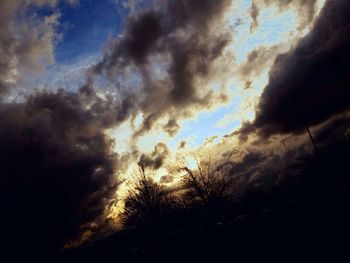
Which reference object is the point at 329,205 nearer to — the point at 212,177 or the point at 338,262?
the point at 338,262

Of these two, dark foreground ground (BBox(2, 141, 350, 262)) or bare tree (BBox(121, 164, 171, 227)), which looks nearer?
dark foreground ground (BBox(2, 141, 350, 262))

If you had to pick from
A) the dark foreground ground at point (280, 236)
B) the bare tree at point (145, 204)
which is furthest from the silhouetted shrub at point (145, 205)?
the dark foreground ground at point (280, 236)

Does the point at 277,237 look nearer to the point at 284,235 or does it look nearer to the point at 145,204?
the point at 284,235

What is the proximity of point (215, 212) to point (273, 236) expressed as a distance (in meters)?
25.8

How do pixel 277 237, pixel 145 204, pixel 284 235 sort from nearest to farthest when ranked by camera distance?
pixel 284 235 < pixel 277 237 < pixel 145 204

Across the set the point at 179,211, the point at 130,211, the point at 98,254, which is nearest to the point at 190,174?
the point at 130,211

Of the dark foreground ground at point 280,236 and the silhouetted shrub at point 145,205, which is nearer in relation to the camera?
the dark foreground ground at point 280,236

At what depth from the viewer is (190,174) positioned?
37156mm

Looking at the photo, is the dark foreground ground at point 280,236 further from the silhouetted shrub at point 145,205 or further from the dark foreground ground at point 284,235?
the silhouetted shrub at point 145,205

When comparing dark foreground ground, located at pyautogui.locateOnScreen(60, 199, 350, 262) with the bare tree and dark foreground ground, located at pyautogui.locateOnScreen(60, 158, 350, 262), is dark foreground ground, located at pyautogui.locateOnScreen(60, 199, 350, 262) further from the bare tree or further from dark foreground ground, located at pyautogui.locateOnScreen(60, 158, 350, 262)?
the bare tree

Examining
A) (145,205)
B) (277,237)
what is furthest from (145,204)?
(277,237)

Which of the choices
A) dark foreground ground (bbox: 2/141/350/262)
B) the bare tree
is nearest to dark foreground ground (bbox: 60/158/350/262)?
dark foreground ground (bbox: 2/141/350/262)

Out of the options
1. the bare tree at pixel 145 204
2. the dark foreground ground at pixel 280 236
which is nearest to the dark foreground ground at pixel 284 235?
the dark foreground ground at pixel 280 236

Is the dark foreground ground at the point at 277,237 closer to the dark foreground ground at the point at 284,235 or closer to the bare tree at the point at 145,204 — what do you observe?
the dark foreground ground at the point at 284,235
